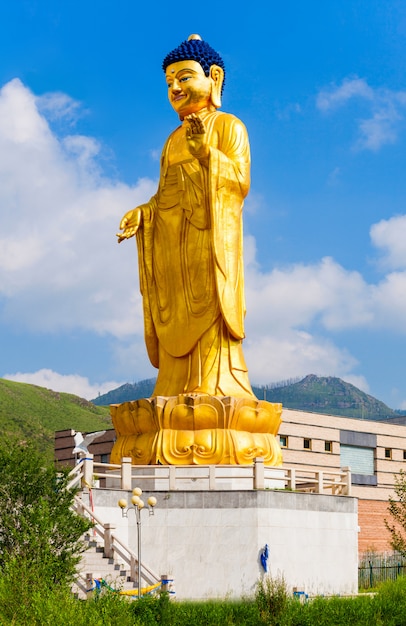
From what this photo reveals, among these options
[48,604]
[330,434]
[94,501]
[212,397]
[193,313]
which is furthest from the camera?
[330,434]

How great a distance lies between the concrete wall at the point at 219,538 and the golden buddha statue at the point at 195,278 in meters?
1.74

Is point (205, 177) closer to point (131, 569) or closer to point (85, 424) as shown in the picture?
point (131, 569)

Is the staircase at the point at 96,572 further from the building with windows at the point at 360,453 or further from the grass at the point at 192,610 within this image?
the building with windows at the point at 360,453

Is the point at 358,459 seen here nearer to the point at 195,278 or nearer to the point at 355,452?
the point at 355,452

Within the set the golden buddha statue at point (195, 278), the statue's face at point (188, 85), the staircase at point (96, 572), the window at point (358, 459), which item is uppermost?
the statue's face at point (188, 85)

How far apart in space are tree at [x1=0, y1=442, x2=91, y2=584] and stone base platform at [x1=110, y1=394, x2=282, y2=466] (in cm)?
468

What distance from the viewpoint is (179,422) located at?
20.3 metres

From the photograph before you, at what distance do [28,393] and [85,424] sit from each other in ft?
23.7

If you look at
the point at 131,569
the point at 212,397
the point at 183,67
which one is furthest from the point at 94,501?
the point at 183,67

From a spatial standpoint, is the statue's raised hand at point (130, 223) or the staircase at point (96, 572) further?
the statue's raised hand at point (130, 223)

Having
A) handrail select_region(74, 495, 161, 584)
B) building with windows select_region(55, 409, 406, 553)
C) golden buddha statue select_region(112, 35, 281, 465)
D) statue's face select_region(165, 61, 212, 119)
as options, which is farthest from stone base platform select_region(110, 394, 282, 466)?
building with windows select_region(55, 409, 406, 553)

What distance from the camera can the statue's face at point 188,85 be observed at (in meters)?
22.5

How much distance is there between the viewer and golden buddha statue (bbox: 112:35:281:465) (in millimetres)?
20281

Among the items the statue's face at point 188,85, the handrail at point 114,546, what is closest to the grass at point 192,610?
the handrail at point 114,546
